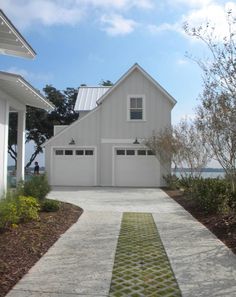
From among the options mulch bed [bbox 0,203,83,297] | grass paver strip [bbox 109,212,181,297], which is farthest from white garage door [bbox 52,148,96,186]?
grass paver strip [bbox 109,212,181,297]

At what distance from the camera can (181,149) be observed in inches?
835

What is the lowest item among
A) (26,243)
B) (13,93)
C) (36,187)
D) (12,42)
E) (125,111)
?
(26,243)

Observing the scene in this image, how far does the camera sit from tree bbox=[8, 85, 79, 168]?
3944cm

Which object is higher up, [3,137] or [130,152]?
[130,152]

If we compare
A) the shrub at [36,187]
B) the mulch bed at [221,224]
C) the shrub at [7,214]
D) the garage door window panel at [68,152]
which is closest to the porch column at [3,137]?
the shrub at [36,187]

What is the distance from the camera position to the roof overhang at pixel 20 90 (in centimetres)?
1029

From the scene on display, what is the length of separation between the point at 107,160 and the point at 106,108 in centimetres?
307

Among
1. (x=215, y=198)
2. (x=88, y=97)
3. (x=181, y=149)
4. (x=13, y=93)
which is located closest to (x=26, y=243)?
(x=13, y=93)

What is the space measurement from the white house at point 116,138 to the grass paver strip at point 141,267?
48.6ft

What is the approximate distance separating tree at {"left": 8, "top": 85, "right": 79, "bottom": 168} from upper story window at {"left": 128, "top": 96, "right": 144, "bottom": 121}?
15.5 metres

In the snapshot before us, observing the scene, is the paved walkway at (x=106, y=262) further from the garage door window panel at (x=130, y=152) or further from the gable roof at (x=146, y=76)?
the gable roof at (x=146, y=76)

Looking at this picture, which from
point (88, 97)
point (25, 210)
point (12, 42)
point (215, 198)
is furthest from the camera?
point (88, 97)

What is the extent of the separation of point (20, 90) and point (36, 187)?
285 centimetres

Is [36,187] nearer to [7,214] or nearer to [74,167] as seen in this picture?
[7,214]
